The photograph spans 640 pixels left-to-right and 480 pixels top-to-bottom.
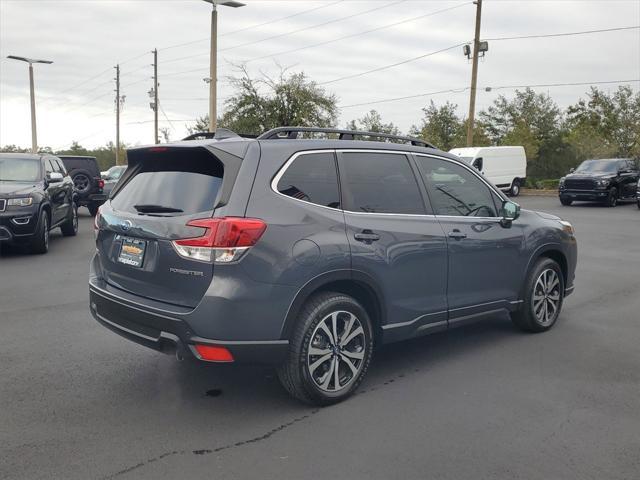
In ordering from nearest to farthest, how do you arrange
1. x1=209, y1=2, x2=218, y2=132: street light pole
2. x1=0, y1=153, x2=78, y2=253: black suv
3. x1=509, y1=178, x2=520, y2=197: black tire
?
x1=0, y1=153, x2=78, y2=253: black suv → x1=209, y1=2, x2=218, y2=132: street light pole → x1=509, y1=178, x2=520, y2=197: black tire

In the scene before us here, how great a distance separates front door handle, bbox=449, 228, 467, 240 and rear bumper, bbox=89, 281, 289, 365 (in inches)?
68.1

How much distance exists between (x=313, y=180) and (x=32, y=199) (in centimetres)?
793

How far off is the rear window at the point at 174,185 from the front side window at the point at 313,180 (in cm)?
44

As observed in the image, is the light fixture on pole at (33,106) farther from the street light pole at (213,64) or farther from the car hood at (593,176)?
the car hood at (593,176)

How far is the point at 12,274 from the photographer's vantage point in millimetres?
8945

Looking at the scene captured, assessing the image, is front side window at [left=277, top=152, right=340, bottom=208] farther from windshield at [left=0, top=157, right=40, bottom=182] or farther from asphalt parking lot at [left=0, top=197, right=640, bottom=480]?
windshield at [left=0, top=157, right=40, bottom=182]

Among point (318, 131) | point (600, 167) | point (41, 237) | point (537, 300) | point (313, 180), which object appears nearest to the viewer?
point (313, 180)

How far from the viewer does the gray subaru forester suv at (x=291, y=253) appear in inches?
145

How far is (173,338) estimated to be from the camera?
3725 millimetres

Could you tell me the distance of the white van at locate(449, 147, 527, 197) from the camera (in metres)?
29.1

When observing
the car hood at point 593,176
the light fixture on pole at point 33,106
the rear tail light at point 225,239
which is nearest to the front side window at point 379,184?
the rear tail light at point 225,239

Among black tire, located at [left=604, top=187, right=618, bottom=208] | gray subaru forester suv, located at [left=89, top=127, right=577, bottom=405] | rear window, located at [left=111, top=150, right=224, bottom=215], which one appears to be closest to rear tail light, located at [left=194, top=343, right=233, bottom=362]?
gray subaru forester suv, located at [left=89, top=127, right=577, bottom=405]

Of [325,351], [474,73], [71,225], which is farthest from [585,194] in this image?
[325,351]

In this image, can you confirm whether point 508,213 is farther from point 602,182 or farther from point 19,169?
point 602,182
